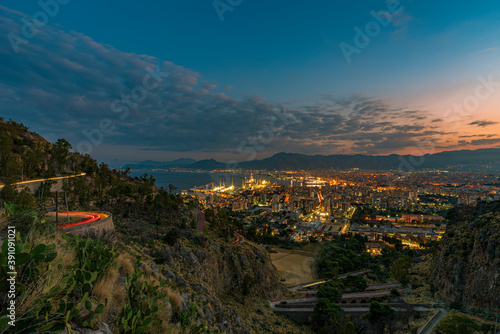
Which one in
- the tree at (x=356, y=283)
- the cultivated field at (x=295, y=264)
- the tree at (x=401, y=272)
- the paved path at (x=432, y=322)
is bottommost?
the cultivated field at (x=295, y=264)

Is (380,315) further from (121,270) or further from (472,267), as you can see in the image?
(121,270)

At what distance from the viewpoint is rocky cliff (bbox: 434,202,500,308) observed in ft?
49.2

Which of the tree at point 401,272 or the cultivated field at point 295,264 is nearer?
the tree at point 401,272

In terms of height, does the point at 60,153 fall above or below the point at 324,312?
above

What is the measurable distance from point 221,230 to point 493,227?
84.5 ft

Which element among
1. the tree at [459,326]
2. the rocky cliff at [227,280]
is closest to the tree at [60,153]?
the rocky cliff at [227,280]

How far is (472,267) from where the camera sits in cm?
1752

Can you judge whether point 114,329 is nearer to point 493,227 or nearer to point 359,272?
point 493,227

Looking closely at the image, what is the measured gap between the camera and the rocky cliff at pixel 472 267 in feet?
49.2

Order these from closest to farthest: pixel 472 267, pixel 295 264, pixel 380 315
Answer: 1. pixel 380 315
2. pixel 472 267
3. pixel 295 264

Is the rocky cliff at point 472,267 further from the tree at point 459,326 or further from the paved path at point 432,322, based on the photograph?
the tree at point 459,326

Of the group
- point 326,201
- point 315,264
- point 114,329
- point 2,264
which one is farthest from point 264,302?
point 326,201

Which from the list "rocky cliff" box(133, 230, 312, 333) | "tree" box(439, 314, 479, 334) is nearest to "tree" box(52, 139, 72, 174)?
"rocky cliff" box(133, 230, 312, 333)

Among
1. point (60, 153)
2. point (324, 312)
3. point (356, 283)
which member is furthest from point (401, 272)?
point (60, 153)
